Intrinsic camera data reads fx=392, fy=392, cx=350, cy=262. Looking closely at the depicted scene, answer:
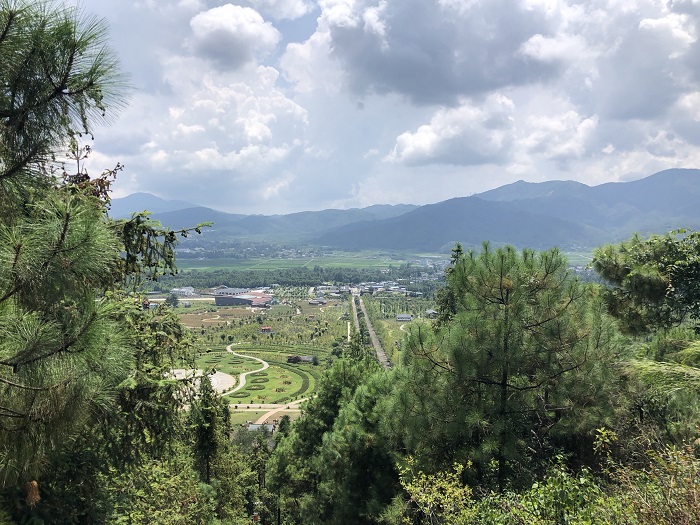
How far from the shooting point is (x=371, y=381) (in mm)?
9125

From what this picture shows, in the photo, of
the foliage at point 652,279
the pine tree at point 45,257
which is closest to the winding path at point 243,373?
the foliage at point 652,279

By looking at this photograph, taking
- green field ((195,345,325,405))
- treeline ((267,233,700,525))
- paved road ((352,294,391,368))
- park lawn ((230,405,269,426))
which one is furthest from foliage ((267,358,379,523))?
park lawn ((230,405,269,426))

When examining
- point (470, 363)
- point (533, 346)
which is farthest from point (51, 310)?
point (533, 346)

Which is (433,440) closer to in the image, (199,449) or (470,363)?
(470,363)

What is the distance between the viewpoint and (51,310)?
8.47 feet

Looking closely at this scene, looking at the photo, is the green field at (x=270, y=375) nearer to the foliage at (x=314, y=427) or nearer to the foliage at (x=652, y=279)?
the foliage at (x=314, y=427)

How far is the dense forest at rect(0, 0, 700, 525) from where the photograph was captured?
257cm

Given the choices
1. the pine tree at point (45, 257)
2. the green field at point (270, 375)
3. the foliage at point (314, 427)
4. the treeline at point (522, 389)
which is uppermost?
the pine tree at point (45, 257)

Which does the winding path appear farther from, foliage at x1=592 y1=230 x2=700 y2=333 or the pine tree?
the pine tree

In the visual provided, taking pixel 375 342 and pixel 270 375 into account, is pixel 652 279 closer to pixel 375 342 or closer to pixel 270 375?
Answer: pixel 270 375

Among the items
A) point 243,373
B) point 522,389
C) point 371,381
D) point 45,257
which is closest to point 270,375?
point 243,373

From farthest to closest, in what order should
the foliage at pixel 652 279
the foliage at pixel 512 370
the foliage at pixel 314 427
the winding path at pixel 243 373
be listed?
the winding path at pixel 243 373 < the foliage at pixel 314 427 < the foliage at pixel 652 279 < the foliage at pixel 512 370

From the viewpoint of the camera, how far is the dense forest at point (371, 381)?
8.42 feet

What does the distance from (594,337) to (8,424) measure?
22.7 ft
